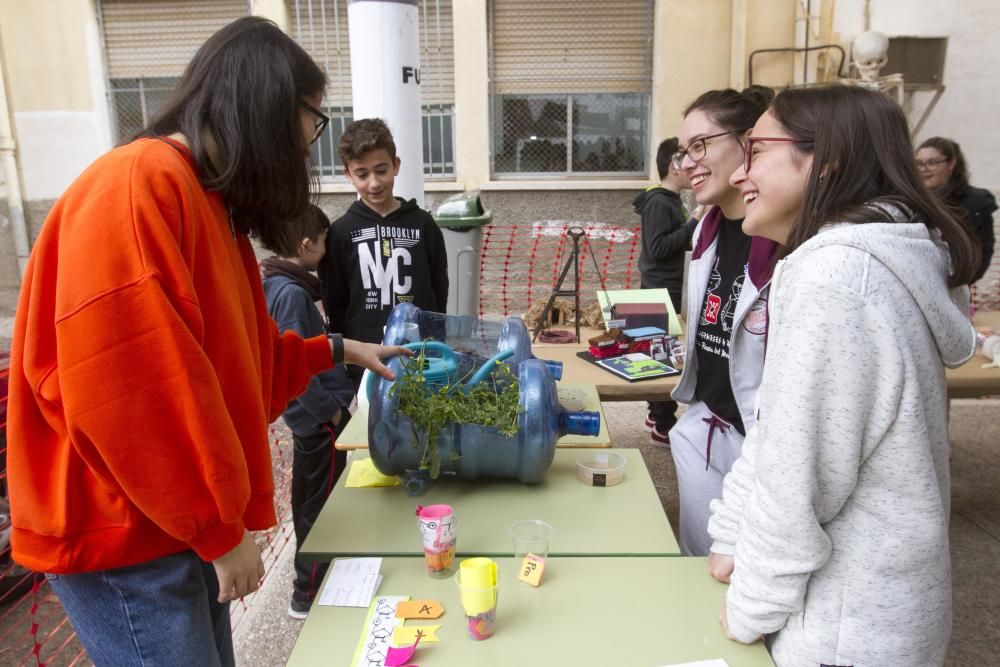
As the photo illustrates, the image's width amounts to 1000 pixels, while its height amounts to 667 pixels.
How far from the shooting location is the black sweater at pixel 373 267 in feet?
10.2

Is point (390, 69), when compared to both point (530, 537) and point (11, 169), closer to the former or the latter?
point (530, 537)

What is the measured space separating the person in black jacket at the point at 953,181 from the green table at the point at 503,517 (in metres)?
3.48

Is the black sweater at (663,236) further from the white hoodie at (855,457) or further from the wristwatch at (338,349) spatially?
the white hoodie at (855,457)

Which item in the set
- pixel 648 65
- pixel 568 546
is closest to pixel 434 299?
pixel 568 546

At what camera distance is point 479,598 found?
1261 mm

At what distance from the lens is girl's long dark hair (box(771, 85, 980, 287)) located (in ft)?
3.81

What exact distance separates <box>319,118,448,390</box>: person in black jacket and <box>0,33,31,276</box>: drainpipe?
6.34 m

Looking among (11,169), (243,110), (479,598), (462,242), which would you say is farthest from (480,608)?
(11,169)

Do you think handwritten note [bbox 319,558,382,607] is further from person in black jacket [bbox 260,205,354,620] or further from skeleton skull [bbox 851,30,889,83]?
skeleton skull [bbox 851,30,889,83]

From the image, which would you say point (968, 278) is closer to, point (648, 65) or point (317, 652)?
point (317, 652)

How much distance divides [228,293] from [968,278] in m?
1.28

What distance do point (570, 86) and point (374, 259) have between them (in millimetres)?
5003

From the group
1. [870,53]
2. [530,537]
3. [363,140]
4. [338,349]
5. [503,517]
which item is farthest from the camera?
[870,53]

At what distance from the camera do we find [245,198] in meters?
1.24
